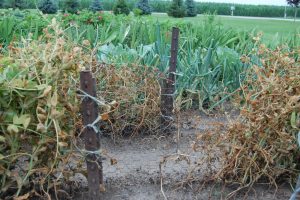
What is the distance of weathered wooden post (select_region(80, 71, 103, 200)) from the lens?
199cm

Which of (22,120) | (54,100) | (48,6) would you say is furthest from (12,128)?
(48,6)

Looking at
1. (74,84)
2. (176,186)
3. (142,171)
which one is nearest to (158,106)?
(142,171)

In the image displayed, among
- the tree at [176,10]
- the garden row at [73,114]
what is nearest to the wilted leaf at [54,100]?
the garden row at [73,114]

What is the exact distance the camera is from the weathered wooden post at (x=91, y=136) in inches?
78.2

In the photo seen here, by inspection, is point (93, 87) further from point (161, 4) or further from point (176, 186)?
point (161, 4)

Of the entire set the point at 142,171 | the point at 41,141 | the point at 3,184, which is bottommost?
the point at 142,171

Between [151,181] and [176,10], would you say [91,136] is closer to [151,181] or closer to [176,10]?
[151,181]

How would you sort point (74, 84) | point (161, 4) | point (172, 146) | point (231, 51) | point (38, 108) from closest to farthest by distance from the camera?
point (38, 108) < point (74, 84) < point (172, 146) < point (231, 51) < point (161, 4)

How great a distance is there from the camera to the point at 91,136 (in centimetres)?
205

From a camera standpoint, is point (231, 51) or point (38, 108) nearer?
point (38, 108)

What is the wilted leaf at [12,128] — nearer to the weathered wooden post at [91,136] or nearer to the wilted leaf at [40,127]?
the wilted leaf at [40,127]

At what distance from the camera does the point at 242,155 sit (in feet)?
7.50

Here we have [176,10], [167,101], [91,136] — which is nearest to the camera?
[91,136]

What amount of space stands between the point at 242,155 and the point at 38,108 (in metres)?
1.01
